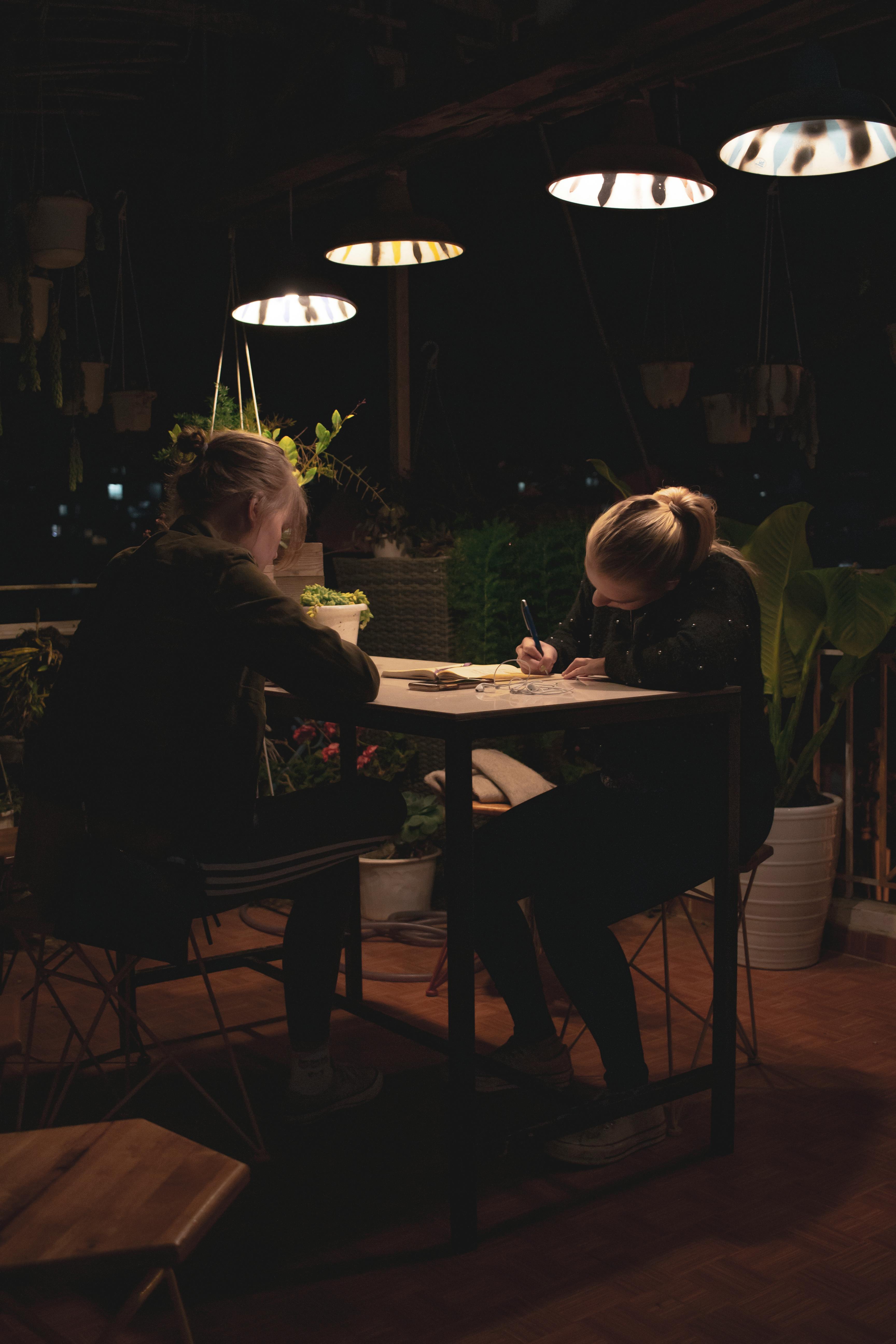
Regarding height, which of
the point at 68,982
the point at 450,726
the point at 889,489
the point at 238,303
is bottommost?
the point at 68,982

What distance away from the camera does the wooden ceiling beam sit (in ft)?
10.5

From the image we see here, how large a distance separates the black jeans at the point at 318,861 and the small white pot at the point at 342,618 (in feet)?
1.71

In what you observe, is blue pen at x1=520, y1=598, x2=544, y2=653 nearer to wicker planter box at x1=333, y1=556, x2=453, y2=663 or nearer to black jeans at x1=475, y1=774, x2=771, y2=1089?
black jeans at x1=475, y1=774, x2=771, y2=1089

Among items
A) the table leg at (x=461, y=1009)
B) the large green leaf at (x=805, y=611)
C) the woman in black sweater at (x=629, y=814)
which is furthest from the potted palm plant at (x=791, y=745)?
the table leg at (x=461, y=1009)

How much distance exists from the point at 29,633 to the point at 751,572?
3.52m

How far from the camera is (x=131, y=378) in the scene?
7.04 m

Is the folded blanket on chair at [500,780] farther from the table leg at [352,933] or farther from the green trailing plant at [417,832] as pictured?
the table leg at [352,933]

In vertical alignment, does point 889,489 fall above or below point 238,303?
below

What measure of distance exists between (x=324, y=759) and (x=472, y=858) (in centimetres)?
261

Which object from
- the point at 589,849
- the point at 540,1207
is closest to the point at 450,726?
the point at 589,849

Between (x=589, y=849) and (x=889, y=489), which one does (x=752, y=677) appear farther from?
(x=889, y=489)

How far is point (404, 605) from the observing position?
4.93 meters

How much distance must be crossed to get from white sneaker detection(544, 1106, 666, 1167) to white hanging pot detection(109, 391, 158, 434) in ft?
17.0

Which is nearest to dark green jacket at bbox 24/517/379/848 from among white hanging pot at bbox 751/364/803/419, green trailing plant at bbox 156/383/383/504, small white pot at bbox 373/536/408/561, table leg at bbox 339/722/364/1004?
green trailing plant at bbox 156/383/383/504
